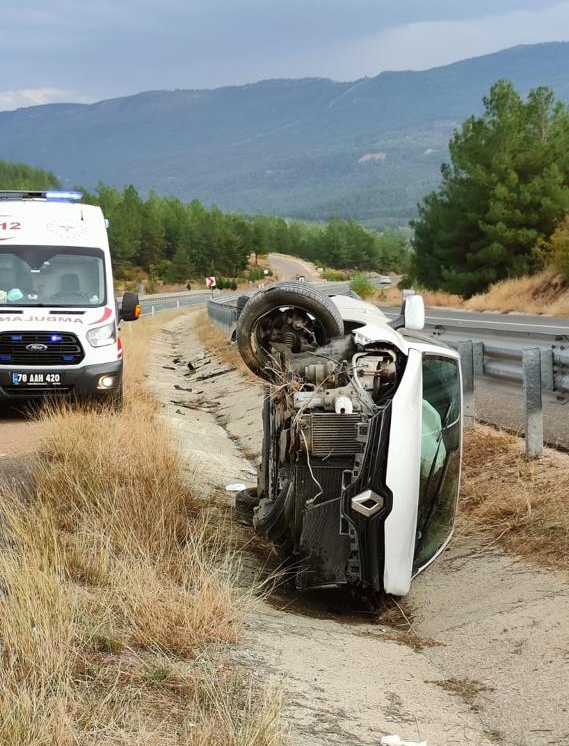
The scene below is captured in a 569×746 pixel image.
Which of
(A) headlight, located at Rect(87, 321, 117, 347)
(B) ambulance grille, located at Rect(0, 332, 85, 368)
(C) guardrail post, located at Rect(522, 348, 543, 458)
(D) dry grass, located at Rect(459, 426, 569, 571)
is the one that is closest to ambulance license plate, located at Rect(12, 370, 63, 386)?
(B) ambulance grille, located at Rect(0, 332, 85, 368)

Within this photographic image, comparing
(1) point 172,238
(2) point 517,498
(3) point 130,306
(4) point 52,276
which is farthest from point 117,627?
(1) point 172,238

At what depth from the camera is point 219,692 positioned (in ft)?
13.5

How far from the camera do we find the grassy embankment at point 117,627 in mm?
3648

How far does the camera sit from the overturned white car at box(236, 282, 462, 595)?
5863 mm

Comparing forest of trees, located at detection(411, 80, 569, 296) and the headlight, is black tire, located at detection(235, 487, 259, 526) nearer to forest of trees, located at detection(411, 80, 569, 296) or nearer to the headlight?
the headlight

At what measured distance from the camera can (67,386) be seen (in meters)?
13.7

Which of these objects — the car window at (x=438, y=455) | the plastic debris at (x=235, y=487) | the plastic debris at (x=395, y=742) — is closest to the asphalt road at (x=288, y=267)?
the plastic debris at (x=235, y=487)

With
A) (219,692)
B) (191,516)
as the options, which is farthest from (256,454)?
(219,692)

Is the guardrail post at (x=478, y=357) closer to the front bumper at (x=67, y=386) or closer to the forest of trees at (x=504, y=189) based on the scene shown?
the front bumper at (x=67, y=386)

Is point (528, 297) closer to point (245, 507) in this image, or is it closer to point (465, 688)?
point (245, 507)

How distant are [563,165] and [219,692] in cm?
4971

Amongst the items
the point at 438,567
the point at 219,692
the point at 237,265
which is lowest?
the point at 237,265

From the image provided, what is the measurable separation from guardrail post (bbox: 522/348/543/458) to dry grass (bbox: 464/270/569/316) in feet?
84.6

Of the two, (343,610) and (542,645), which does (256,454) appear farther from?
(542,645)
